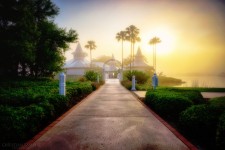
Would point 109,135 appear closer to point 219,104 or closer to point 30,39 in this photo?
point 219,104

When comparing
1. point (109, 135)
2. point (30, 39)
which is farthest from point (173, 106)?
point (30, 39)

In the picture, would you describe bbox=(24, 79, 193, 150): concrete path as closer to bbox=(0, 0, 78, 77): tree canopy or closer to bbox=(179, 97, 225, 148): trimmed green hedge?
bbox=(179, 97, 225, 148): trimmed green hedge

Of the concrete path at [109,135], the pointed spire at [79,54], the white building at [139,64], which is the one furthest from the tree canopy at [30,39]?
the pointed spire at [79,54]

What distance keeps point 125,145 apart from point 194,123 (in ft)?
6.30

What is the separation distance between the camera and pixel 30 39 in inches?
931

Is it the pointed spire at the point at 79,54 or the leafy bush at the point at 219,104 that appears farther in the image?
the pointed spire at the point at 79,54

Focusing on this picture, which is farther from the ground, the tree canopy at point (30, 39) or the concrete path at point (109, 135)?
the tree canopy at point (30, 39)

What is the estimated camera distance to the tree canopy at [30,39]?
23.0 m

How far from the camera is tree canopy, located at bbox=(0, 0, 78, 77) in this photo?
23.0m

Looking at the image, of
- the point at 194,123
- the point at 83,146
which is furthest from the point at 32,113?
the point at 194,123

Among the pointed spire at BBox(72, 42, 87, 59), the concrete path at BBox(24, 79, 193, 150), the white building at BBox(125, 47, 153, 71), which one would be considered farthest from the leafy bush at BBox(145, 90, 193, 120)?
the pointed spire at BBox(72, 42, 87, 59)

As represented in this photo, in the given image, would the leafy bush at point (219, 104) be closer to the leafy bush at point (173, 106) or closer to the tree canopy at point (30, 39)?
the leafy bush at point (173, 106)

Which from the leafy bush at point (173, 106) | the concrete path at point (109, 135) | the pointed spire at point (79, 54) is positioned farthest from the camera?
the pointed spire at point (79, 54)

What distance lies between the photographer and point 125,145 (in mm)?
4672
